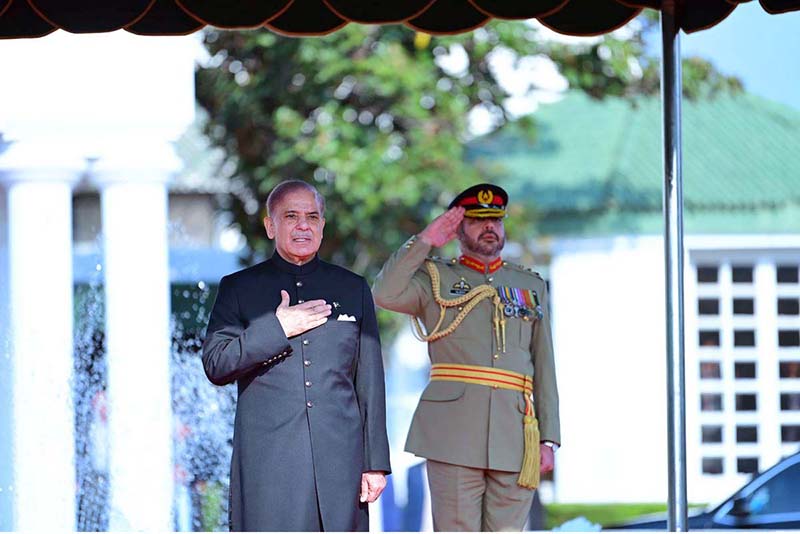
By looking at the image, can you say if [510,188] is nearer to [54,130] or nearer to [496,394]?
[54,130]

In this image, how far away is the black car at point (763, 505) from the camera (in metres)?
6.86

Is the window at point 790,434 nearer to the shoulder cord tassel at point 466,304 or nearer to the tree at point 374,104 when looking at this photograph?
the tree at point 374,104

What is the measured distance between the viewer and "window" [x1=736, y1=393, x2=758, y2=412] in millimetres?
17141

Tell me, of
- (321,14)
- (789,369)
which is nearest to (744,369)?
(789,369)

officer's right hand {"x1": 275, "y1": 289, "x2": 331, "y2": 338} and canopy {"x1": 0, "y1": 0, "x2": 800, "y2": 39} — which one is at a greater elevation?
canopy {"x1": 0, "y1": 0, "x2": 800, "y2": 39}

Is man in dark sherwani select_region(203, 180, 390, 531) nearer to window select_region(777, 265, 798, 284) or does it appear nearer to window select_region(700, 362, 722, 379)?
window select_region(700, 362, 722, 379)

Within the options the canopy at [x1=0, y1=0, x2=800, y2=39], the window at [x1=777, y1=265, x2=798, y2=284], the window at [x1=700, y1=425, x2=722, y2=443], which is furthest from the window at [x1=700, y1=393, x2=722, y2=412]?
the canopy at [x1=0, y1=0, x2=800, y2=39]

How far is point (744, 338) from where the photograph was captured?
1714cm

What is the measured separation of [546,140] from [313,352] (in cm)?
1399

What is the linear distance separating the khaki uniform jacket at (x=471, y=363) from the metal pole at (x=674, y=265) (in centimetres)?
54

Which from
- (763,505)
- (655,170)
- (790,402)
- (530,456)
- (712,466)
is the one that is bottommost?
(712,466)

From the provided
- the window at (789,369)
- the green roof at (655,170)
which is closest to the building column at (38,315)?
the green roof at (655,170)

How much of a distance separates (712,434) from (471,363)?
12.0 metres

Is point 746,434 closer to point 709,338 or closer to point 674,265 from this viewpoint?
point 709,338
